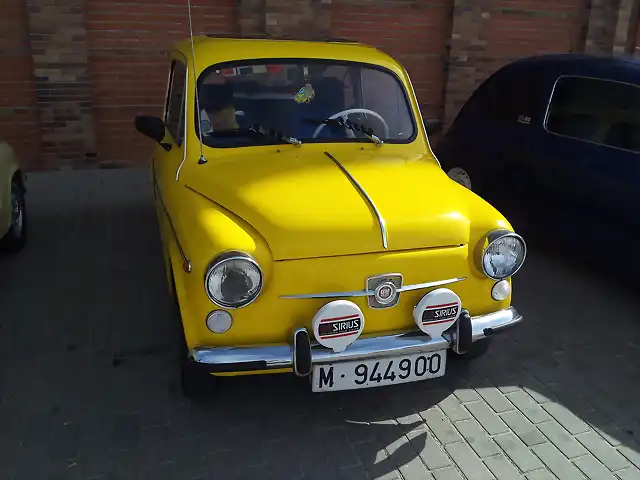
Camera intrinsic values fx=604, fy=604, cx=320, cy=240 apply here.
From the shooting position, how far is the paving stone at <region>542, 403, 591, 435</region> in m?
3.29

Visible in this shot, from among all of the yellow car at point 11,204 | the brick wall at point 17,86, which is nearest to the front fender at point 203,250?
the yellow car at point 11,204

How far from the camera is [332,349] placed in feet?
9.50

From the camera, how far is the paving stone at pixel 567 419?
3287mm

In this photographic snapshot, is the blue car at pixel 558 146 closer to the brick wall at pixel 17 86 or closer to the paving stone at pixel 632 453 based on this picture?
the paving stone at pixel 632 453

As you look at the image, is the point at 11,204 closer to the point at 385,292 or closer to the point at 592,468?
the point at 385,292

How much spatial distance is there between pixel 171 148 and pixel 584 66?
347 centimetres

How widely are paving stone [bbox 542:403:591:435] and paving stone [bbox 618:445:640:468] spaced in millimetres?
197

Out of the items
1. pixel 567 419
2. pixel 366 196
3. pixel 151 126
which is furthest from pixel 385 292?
pixel 151 126

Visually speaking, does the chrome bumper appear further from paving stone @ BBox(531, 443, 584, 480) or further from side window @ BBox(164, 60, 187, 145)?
side window @ BBox(164, 60, 187, 145)

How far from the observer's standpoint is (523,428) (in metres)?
3.28

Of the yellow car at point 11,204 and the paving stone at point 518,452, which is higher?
the yellow car at point 11,204

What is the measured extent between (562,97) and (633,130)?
2.51 ft

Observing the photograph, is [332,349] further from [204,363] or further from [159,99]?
[159,99]

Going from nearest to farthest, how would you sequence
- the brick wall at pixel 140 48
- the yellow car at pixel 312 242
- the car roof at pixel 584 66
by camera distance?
1. the yellow car at pixel 312 242
2. the car roof at pixel 584 66
3. the brick wall at pixel 140 48
